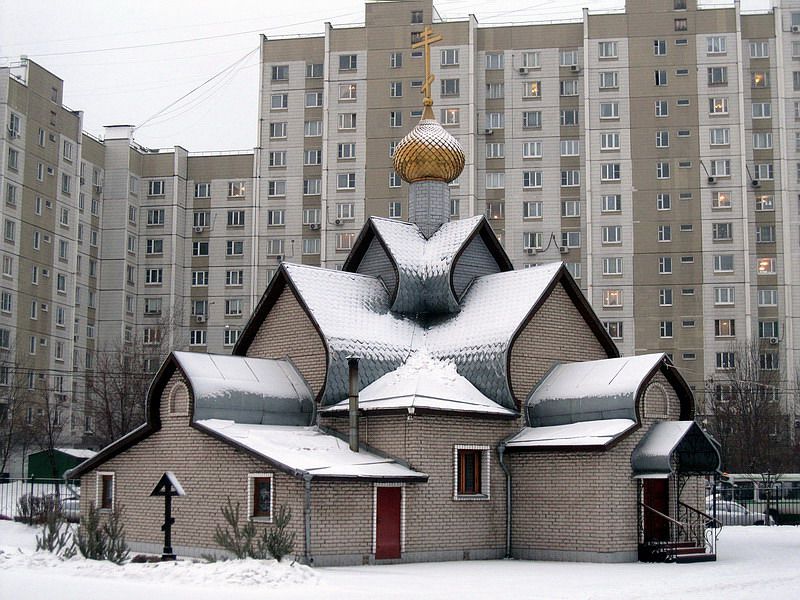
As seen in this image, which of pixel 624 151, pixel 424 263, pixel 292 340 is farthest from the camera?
pixel 624 151

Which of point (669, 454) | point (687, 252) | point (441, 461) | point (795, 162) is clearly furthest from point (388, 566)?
point (795, 162)

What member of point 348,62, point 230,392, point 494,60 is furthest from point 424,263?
point 348,62

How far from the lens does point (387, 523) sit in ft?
79.1

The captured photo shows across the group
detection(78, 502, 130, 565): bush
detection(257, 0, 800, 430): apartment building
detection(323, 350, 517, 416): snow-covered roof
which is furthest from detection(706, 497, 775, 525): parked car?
detection(78, 502, 130, 565): bush

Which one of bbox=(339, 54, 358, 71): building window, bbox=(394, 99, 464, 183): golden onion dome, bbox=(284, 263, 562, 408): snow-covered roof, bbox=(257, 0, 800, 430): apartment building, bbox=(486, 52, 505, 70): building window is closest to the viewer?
bbox=(284, 263, 562, 408): snow-covered roof

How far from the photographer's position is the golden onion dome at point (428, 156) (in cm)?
3188

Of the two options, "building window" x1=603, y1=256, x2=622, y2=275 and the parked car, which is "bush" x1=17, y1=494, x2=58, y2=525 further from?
"building window" x1=603, y1=256, x2=622, y2=275

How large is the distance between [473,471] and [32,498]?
1339 cm

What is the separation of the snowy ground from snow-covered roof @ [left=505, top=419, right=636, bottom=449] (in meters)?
2.74

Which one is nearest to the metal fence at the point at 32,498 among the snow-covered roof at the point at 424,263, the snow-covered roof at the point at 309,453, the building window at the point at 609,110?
the snow-covered roof at the point at 309,453

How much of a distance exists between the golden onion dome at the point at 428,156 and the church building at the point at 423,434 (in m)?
3.91

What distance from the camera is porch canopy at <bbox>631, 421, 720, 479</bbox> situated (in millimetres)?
24430

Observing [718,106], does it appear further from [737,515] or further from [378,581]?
[378,581]

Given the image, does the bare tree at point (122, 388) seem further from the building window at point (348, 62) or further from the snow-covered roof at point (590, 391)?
the snow-covered roof at point (590, 391)
